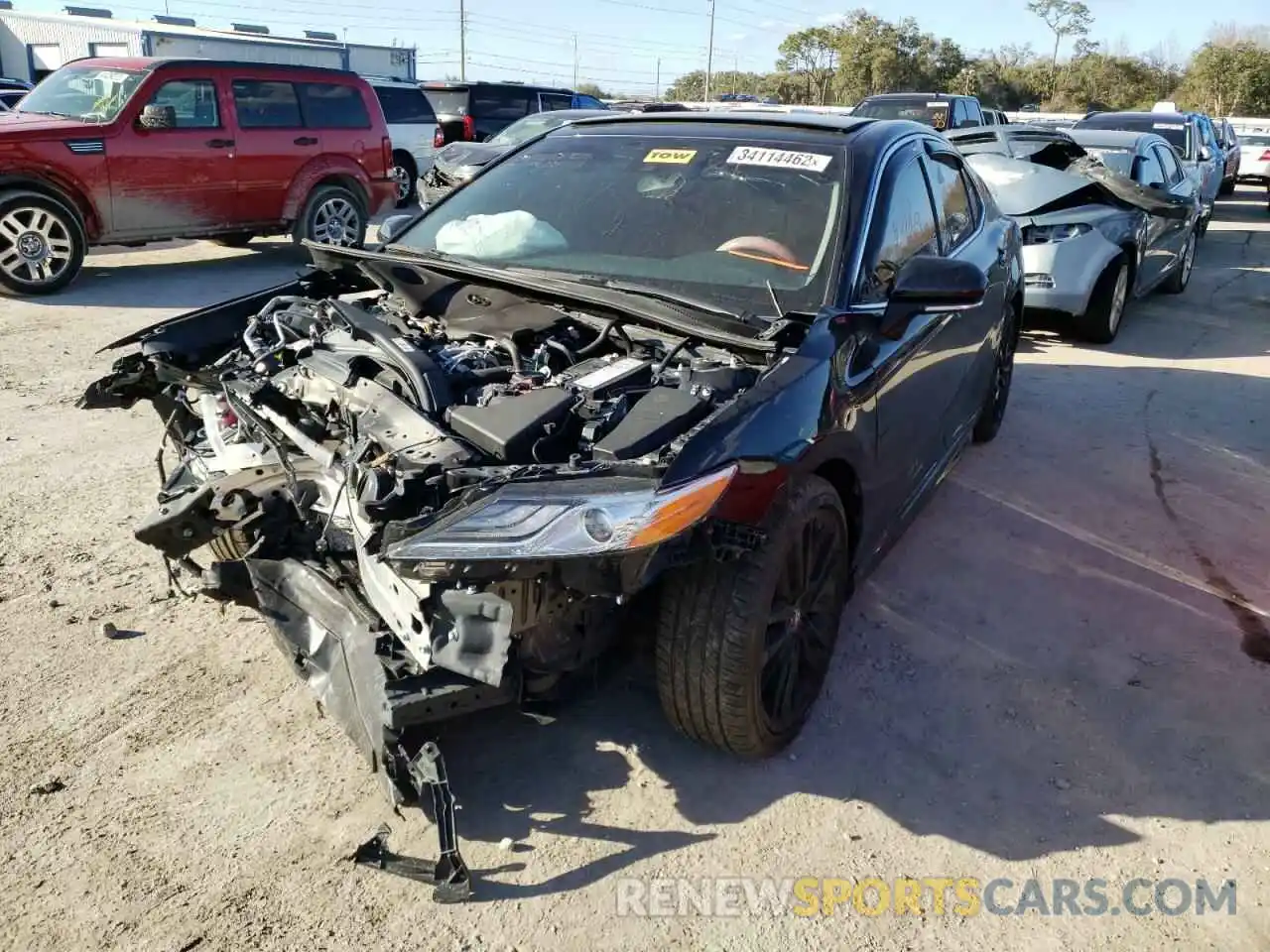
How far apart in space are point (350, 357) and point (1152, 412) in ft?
17.9

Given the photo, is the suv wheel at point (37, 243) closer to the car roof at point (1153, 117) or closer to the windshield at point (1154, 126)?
the windshield at point (1154, 126)

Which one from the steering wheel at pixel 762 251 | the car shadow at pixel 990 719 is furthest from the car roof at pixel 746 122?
the car shadow at pixel 990 719

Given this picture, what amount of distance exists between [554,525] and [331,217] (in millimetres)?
9193

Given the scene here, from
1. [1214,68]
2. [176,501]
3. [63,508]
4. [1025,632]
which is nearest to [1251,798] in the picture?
[1025,632]

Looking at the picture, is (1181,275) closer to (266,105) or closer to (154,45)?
(266,105)

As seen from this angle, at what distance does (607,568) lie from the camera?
7.48ft

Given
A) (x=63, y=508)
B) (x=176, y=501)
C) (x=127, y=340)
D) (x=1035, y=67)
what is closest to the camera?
(x=176, y=501)

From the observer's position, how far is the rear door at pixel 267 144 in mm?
9562

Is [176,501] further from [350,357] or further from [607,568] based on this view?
[607,568]

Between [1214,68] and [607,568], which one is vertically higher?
[1214,68]

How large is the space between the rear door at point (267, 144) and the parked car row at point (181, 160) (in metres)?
0.01

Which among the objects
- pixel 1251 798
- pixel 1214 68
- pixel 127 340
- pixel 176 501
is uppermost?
pixel 1214 68

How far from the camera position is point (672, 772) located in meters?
2.87

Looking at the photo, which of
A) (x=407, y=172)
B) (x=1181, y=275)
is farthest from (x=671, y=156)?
(x=407, y=172)
